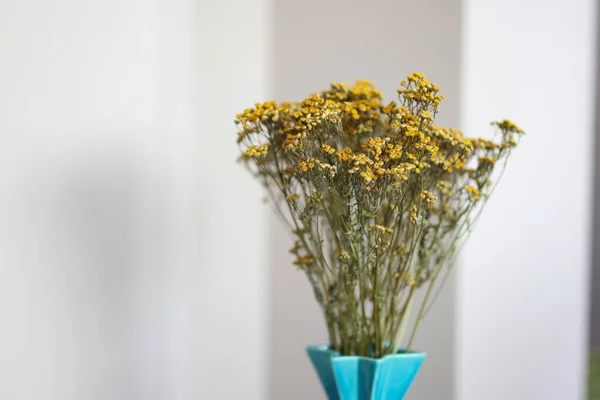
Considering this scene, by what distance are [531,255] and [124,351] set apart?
116cm

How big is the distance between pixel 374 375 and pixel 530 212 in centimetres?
92

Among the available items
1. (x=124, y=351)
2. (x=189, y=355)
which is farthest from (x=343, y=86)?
(x=189, y=355)

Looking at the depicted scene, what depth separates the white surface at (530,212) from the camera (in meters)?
1.83

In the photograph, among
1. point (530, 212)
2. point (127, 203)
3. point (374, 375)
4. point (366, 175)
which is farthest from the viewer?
point (530, 212)

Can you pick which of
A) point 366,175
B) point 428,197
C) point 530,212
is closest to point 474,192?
point 428,197

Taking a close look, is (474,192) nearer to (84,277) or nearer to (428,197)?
(428,197)

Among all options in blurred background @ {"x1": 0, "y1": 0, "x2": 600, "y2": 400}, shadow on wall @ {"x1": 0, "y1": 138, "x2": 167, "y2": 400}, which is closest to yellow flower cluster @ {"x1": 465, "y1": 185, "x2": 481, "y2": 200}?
blurred background @ {"x1": 0, "y1": 0, "x2": 600, "y2": 400}

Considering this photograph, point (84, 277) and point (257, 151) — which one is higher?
point (257, 151)

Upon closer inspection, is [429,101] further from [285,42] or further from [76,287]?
[285,42]

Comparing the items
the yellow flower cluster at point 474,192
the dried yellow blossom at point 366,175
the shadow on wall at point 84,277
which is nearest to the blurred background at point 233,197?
the shadow on wall at point 84,277

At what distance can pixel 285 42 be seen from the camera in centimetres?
210

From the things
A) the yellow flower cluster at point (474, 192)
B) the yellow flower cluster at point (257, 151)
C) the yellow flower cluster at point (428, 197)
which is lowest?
the yellow flower cluster at point (428, 197)

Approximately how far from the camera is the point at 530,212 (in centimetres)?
191

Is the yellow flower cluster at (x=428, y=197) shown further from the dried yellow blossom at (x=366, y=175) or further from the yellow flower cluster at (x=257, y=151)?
the yellow flower cluster at (x=257, y=151)
